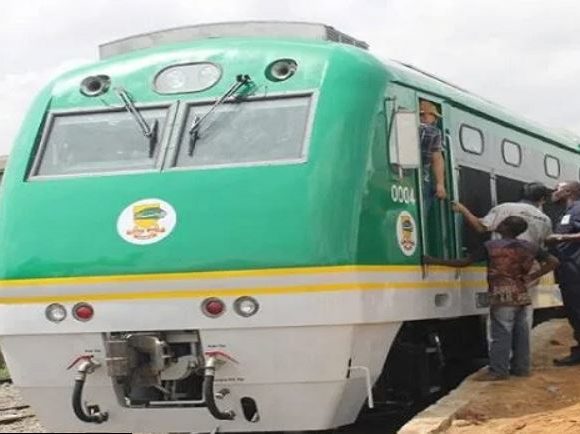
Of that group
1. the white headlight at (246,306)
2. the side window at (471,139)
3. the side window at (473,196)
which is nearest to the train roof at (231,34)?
the side window at (471,139)

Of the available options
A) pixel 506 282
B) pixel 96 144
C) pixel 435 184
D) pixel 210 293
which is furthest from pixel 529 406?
pixel 96 144

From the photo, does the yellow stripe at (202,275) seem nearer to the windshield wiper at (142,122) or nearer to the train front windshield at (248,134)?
the train front windshield at (248,134)

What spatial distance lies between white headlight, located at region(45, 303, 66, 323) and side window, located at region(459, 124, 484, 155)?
3.70 metres

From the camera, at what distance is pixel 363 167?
6891 mm

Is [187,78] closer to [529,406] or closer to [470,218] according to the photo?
[470,218]

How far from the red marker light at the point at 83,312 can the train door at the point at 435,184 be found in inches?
98.1

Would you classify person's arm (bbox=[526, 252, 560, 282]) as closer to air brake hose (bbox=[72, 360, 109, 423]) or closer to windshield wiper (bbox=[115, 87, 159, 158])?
windshield wiper (bbox=[115, 87, 159, 158])

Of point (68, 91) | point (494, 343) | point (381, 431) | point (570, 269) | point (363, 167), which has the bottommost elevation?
point (381, 431)

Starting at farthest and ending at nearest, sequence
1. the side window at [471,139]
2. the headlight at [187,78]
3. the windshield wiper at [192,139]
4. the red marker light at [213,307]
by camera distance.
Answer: the side window at [471,139] → the headlight at [187,78] → the windshield wiper at [192,139] → the red marker light at [213,307]

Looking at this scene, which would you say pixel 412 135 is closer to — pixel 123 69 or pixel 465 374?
pixel 123 69

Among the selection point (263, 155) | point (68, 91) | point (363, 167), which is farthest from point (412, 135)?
point (68, 91)

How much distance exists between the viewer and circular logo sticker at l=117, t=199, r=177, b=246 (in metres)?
6.86

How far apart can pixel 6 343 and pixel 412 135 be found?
319 cm

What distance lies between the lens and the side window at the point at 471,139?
29.2ft
